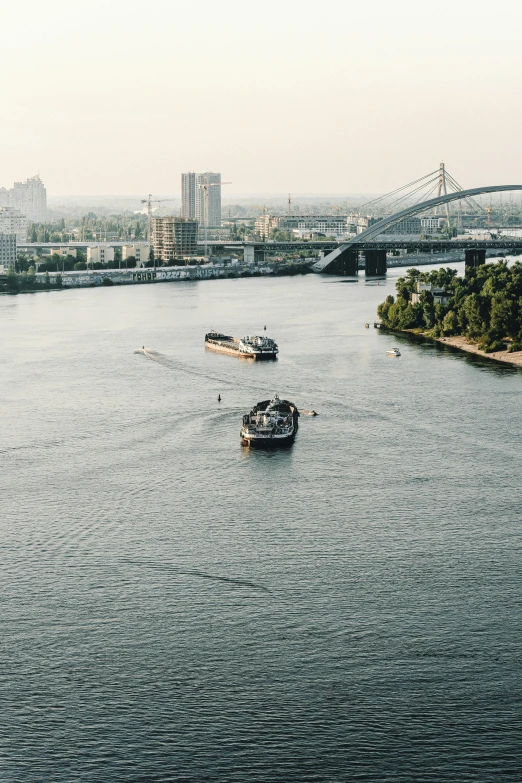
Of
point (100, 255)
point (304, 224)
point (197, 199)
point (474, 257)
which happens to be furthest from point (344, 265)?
point (197, 199)

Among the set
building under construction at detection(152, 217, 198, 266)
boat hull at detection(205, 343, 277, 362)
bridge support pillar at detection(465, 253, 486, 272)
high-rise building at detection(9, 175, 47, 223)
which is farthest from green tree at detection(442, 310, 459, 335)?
high-rise building at detection(9, 175, 47, 223)

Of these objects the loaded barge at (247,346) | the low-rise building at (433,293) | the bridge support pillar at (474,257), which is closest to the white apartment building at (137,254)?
the bridge support pillar at (474,257)

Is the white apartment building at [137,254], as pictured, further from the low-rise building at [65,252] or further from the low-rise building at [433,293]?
the low-rise building at [433,293]

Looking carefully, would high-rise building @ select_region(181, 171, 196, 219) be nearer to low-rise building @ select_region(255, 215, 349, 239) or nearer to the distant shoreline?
A: low-rise building @ select_region(255, 215, 349, 239)

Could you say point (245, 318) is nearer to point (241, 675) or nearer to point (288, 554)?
point (288, 554)

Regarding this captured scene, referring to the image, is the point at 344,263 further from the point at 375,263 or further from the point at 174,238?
the point at 174,238
